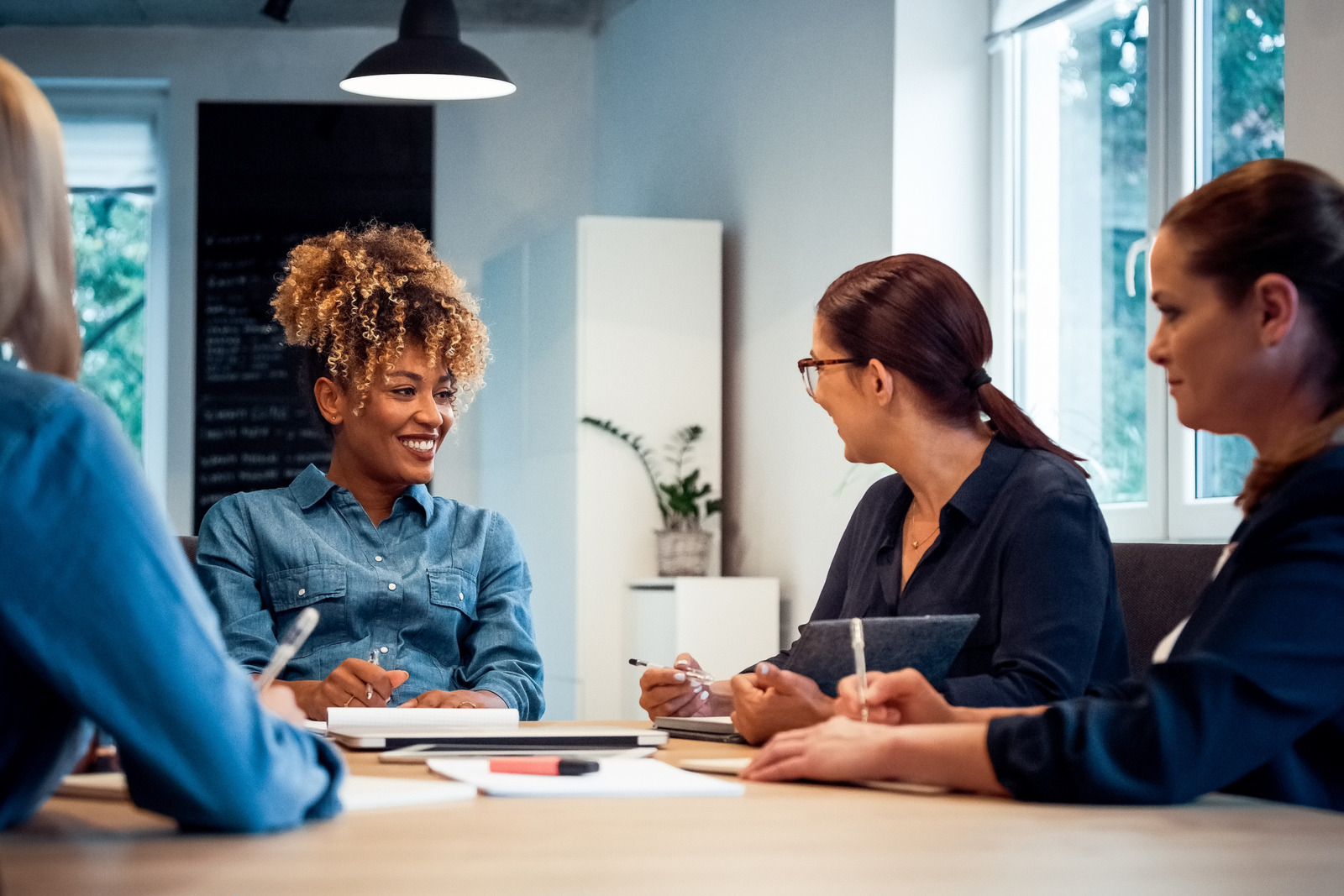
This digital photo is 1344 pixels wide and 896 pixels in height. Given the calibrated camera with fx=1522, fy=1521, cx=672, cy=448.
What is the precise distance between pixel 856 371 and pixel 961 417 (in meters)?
0.16

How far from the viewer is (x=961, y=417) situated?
6.92 ft

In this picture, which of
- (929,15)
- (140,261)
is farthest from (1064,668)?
(140,261)

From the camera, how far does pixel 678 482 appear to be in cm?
463

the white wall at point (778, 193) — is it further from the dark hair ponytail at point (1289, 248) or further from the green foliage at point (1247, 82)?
the dark hair ponytail at point (1289, 248)

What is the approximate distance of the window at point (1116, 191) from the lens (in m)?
3.09

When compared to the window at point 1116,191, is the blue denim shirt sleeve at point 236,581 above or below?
below

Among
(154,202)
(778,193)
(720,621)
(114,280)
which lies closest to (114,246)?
(114,280)

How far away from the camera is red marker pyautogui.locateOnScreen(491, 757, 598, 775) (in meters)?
1.27

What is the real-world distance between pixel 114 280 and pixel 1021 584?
5134 millimetres

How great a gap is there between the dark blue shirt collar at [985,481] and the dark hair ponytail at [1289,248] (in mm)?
643

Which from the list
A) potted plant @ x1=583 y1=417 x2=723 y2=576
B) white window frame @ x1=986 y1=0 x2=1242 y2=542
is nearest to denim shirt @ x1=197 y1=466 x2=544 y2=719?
white window frame @ x1=986 y1=0 x2=1242 y2=542

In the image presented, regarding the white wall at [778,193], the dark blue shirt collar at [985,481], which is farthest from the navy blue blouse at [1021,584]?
the white wall at [778,193]

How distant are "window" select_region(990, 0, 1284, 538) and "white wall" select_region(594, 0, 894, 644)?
36 centimetres

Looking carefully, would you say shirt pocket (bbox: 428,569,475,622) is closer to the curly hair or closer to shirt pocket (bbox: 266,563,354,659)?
shirt pocket (bbox: 266,563,354,659)
